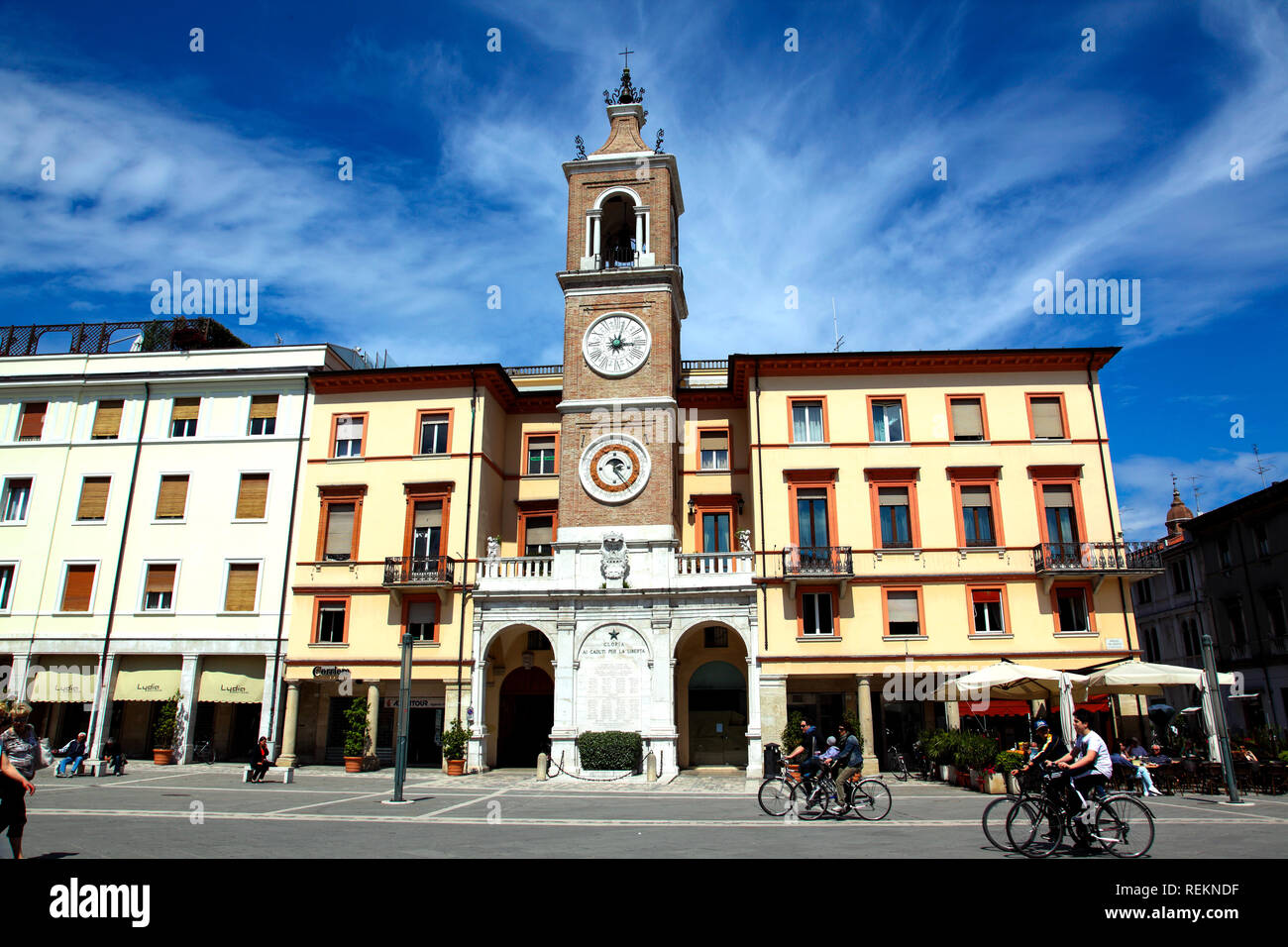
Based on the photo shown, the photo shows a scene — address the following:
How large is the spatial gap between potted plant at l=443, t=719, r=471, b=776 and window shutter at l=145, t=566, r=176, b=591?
45.5 ft

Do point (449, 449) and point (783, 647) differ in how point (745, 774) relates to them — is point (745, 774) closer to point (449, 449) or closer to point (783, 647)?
point (783, 647)

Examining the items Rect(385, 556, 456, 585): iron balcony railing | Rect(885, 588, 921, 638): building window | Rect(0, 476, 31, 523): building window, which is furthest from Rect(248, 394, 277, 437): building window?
Rect(885, 588, 921, 638): building window

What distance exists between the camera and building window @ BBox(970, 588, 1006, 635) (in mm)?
30250

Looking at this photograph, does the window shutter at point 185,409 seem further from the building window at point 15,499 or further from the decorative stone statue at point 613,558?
the decorative stone statue at point 613,558

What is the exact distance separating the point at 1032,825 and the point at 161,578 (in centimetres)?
3384

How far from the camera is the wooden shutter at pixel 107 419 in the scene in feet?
120

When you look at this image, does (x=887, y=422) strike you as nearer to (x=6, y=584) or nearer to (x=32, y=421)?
(x=32, y=421)

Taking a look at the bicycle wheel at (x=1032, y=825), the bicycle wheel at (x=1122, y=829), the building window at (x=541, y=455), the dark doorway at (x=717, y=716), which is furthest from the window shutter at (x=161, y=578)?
the bicycle wheel at (x=1122, y=829)

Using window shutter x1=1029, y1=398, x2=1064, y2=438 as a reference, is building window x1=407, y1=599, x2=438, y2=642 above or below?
below

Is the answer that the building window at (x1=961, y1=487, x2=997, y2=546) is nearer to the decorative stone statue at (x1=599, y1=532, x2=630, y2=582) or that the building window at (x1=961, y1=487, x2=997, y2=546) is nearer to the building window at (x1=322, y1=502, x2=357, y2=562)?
the decorative stone statue at (x1=599, y1=532, x2=630, y2=582)

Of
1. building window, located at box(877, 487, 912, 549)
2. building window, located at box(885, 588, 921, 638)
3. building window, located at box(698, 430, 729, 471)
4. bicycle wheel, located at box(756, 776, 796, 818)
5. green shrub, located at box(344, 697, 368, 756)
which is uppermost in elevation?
building window, located at box(698, 430, 729, 471)

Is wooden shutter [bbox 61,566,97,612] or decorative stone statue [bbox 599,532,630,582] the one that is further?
wooden shutter [bbox 61,566,97,612]

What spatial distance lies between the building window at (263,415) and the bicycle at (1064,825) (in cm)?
3233

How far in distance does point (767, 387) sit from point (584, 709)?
14.1 meters
